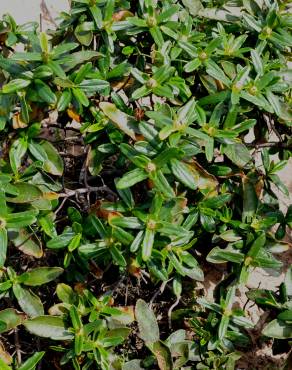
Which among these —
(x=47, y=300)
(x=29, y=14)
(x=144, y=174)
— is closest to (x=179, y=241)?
(x=144, y=174)

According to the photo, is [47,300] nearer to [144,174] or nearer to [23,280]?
[23,280]

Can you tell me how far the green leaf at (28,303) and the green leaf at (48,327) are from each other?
0.15 feet

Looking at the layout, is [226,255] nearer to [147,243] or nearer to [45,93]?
[147,243]

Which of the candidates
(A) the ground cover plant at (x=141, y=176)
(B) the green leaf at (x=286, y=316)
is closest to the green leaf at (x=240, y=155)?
(A) the ground cover plant at (x=141, y=176)

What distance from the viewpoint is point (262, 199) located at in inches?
100

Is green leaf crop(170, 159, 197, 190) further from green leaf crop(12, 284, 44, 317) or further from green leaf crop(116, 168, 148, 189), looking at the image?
green leaf crop(12, 284, 44, 317)

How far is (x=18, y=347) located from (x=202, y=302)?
670 millimetres

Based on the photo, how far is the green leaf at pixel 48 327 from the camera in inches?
82.6

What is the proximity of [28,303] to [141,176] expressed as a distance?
0.57m

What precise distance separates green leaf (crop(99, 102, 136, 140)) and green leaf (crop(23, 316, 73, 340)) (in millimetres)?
647

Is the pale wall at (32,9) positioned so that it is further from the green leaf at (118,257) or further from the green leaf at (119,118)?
the green leaf at (118,257)

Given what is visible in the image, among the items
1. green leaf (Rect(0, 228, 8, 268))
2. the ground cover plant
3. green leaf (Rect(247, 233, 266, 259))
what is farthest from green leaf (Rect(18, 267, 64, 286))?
green leaf (Rect(247, 233, 266, 259))

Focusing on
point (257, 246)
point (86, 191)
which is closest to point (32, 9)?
point (86, 191)

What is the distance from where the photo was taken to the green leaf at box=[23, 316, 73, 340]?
6.88 feet
